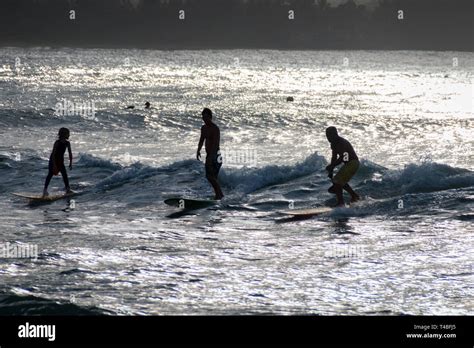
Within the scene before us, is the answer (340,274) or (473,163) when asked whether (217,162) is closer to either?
(340,274)

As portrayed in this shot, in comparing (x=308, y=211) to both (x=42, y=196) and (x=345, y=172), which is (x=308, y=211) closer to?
(x=345, y=172)

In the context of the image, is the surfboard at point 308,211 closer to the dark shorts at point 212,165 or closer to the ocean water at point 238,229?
the ocean water at point 238,229

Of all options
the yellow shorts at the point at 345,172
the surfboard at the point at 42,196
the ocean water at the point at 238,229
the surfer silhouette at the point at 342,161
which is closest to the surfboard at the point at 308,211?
the ocean water at the point at 238,229

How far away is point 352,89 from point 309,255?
6271 cm

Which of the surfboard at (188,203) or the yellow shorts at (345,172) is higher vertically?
the yellow shorts at (345,172)

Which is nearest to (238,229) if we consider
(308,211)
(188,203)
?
(308,211)

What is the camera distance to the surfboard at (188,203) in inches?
683

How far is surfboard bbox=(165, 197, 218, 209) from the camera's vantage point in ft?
57.0

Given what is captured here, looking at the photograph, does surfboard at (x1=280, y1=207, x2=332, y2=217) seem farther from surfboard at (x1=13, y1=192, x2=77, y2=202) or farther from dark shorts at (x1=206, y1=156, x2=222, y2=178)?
surfboard at (x1=13, y1=192, x2=77, y2=202)

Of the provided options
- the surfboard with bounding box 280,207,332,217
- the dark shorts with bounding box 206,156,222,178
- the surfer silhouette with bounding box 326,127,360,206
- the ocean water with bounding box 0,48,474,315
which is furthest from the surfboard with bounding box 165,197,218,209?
the surfer silhouette with bounding box 326,127,360,206

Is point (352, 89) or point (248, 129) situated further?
point (352, 89)

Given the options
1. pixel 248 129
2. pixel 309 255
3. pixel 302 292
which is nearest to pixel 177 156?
pixel 248 129

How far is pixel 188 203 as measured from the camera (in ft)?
57.0

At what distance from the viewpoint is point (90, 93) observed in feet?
201
